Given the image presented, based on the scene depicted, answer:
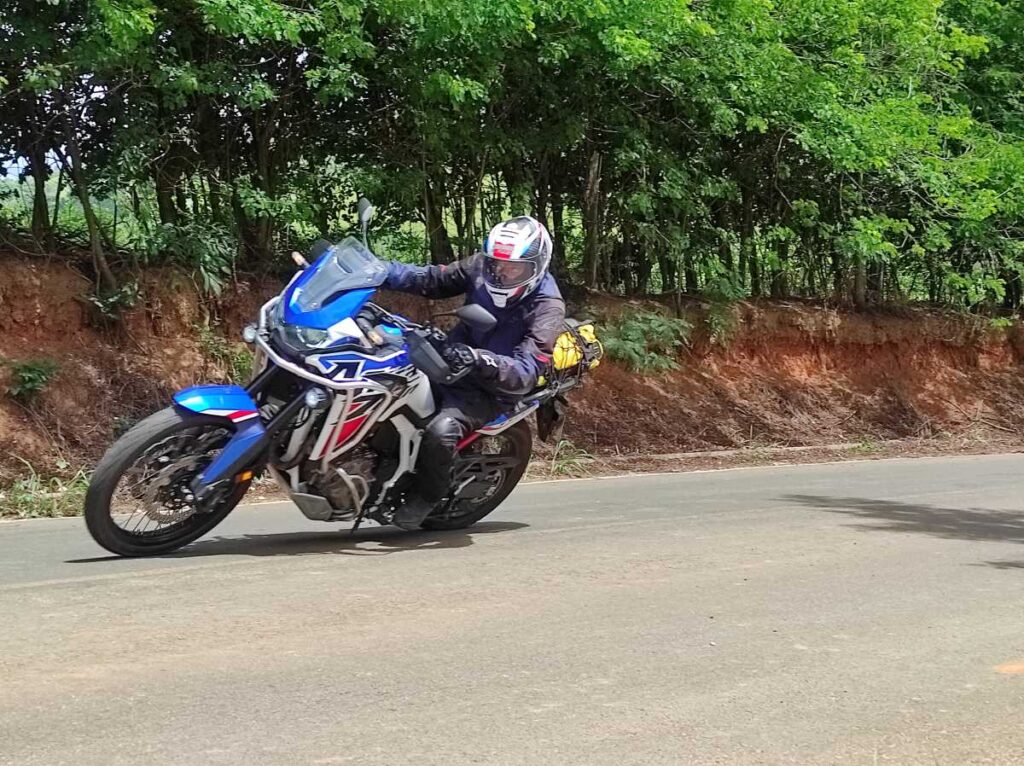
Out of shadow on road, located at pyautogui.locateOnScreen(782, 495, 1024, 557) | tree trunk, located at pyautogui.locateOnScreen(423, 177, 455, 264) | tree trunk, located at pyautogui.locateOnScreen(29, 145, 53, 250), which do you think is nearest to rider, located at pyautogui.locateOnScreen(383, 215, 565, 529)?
shadow on road, located at pyautogui.locateOnScreen(782, 495, 1024, 557)

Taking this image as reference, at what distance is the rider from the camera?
268 inches

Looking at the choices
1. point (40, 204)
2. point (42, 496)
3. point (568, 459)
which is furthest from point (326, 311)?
point (40, 204)

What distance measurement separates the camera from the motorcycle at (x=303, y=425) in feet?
19.4

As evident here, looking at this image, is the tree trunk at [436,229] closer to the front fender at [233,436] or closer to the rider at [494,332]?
the rider at [494,332]

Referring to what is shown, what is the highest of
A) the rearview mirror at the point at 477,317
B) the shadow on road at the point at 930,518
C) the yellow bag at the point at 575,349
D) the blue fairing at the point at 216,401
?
the rearview mirror at the point at 477,317

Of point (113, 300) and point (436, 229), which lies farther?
point (436, 229)

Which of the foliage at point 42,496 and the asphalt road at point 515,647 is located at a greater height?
the foliage at point 42,496

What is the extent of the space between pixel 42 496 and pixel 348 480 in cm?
413

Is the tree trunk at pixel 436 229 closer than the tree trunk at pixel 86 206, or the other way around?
the tree trunk at pixel 86 206

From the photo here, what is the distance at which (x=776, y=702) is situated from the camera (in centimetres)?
441

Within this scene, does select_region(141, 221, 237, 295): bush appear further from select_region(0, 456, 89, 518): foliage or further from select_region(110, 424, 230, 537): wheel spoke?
select_region(110, 424, 230, 537): wheel spoke

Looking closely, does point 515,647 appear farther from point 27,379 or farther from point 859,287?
point 859,287

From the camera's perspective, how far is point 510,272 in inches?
272

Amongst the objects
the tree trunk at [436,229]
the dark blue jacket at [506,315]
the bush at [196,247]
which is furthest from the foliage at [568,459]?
the dark blue jacket at [506,315]
